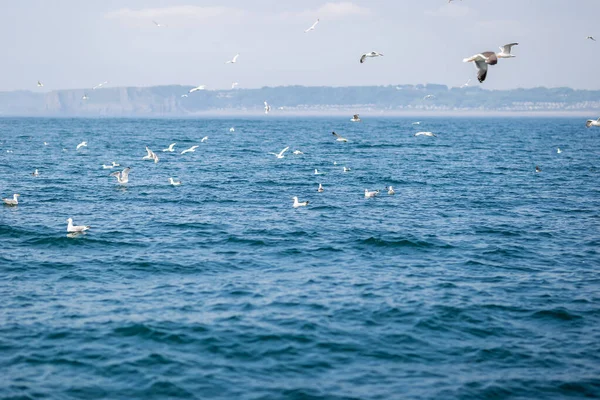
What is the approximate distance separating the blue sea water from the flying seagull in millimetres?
6534


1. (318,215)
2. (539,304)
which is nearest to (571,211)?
(318,215)

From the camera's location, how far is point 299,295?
1875cm

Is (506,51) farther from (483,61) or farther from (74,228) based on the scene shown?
(74,228)

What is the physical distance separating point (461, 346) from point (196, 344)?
646 centimetres

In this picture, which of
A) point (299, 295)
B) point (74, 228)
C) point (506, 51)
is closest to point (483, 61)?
point (506, 51)

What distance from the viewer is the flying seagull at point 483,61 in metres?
17.5

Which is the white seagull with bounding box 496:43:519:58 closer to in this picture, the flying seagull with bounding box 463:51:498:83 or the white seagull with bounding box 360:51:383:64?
the flying seagull with bounding box 463:51:498:83

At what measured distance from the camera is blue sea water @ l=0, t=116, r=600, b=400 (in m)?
13.6

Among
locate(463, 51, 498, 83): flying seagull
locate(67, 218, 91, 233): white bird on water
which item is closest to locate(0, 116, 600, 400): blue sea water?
locate(67, 218, 91, 233): white bird on water

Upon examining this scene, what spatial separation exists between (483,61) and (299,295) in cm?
865

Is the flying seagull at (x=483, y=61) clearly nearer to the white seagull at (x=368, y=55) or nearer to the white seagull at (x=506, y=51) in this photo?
the white seagull at (x=506, y=51)

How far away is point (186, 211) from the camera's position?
3216 centimetres

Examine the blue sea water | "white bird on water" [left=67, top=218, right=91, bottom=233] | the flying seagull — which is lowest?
the blue sea water

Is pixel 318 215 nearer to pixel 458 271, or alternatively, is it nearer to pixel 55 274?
pixel 458 271
